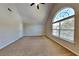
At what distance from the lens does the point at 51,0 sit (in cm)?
133

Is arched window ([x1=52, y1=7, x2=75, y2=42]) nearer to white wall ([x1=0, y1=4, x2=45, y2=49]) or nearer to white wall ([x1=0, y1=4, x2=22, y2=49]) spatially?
white wall ([x1=0, y1=4, x2=45, y2=49])

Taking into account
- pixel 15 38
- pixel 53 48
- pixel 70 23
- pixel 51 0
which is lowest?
pixel 53 48

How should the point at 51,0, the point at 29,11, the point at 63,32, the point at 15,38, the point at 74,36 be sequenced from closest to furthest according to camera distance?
the point at 51,0
the point at 29,11
the point at 74,36
the point at 63,32
the point at 15,38

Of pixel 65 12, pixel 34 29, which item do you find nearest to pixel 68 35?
pixel 65 12

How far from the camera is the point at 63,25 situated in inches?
147

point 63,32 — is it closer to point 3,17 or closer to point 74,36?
point 74,36

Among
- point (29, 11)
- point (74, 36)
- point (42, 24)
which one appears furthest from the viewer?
point (74, 36)

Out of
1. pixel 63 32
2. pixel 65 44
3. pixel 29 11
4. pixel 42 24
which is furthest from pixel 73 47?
pixel 29 11

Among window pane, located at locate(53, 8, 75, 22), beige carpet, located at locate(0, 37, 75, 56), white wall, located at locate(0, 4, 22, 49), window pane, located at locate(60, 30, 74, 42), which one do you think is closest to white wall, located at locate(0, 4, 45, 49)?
white wall, located at locate(0, 4, 22, 49)

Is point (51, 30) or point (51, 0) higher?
point (51, 0)

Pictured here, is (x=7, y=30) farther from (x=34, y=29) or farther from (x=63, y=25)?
(x=63, y=25)

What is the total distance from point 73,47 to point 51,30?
0.88 metres

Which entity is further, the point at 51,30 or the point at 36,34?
the point at 51,30

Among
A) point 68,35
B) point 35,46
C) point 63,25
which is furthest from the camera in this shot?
point 63,25
